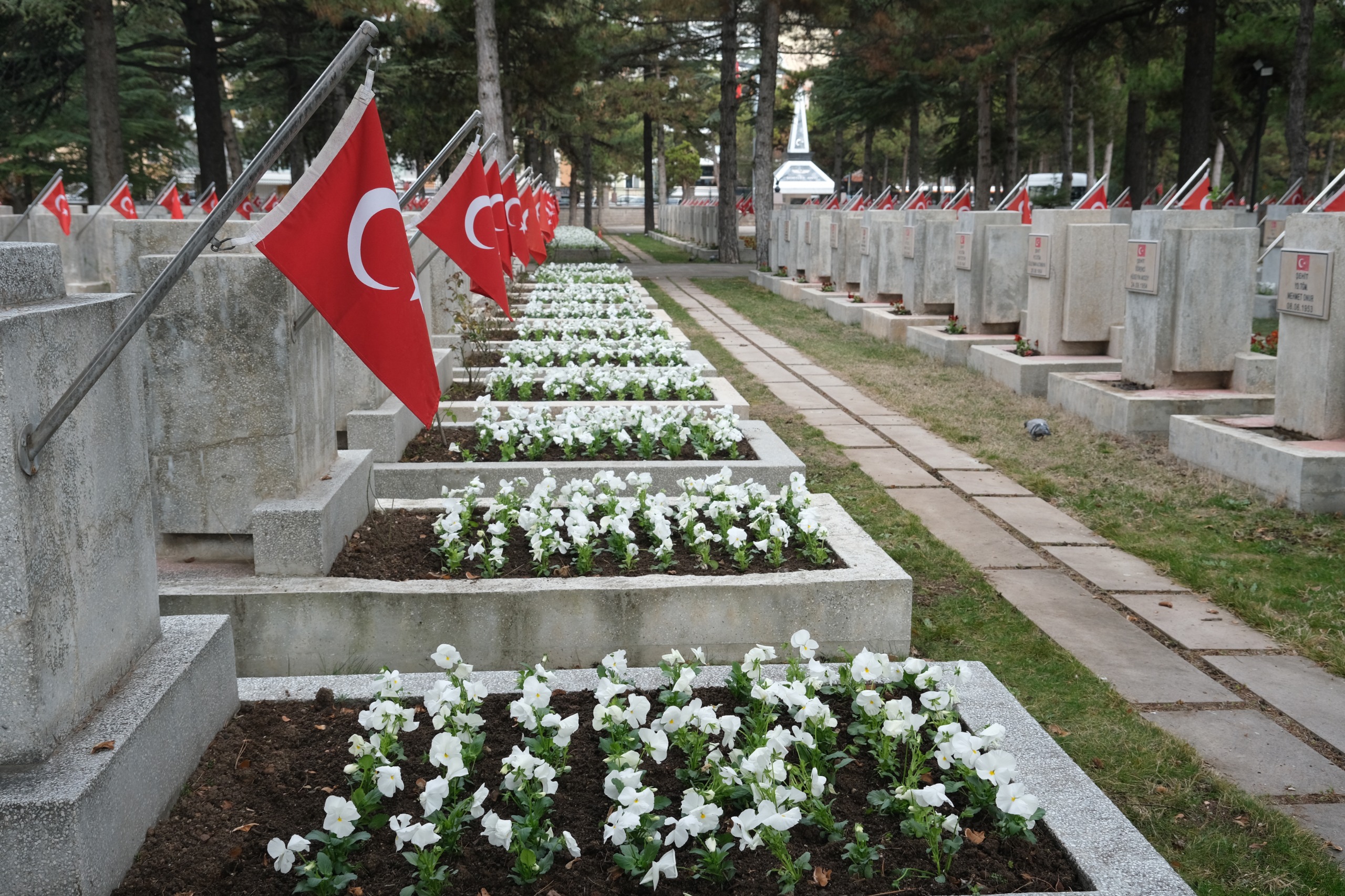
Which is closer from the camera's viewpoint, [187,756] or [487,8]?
[187,756]

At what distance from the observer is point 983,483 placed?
7473 mm

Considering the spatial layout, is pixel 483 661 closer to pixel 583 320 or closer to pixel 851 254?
pixel 583 320

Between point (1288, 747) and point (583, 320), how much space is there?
28.9ft

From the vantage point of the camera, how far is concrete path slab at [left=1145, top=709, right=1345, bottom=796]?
364 centimetres

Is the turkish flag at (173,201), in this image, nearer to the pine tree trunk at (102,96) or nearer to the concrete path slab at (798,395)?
the pine tree trunk at (102,96)

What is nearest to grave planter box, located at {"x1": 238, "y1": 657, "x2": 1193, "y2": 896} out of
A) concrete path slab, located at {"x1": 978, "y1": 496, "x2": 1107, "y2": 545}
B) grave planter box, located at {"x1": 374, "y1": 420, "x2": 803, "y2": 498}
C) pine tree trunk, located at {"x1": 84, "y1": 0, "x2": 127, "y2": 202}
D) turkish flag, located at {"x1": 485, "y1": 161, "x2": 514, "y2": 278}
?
grave planter box, located at {"x1": 374, "y1": 420, "x2": 803, "y2": 498}

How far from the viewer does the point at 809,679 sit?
3211mm

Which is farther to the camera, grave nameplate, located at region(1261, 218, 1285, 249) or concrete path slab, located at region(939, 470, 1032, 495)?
grave nameplate, located at region(1261, 218, 1285, 249)

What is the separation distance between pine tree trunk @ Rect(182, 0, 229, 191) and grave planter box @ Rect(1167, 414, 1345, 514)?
20.6 meters

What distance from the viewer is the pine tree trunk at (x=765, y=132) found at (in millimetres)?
24375

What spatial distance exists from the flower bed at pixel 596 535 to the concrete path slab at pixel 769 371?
6358 millimetres

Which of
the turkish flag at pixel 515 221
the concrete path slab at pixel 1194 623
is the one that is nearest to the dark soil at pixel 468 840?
the concrete path slab at pixel 1194 623

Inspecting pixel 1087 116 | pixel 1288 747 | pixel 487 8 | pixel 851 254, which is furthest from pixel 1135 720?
pixel 1087 116

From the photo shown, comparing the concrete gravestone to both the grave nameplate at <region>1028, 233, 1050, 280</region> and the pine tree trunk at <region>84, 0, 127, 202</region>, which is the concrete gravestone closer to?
the grave nameplate at <region>1028, 233, 1050, 280</region>
